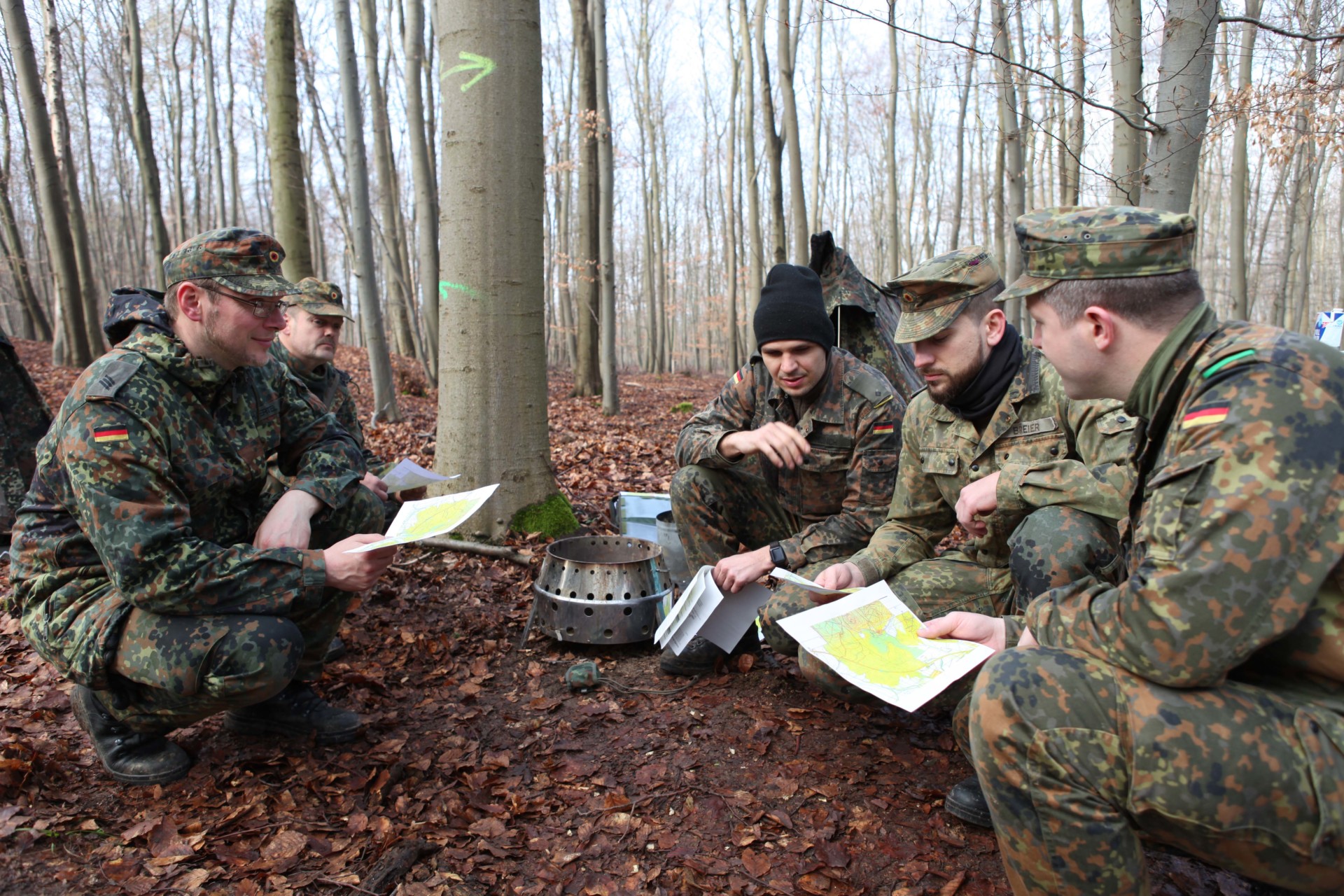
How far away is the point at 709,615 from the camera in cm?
317

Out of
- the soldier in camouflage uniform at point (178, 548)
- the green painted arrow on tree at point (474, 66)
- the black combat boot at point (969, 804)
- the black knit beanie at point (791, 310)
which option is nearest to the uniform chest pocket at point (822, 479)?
the black knit beanie at point (791, 310)

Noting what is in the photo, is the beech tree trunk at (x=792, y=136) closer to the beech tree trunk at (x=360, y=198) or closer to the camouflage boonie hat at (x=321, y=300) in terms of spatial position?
the beech tree trunk at (x=360, y=198)

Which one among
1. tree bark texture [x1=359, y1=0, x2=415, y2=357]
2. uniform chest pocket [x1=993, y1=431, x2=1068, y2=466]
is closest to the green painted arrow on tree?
uniform chest pocket [x1=993, y1=431, x2=1068, y2=466]

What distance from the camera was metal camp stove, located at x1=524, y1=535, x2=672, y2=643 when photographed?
3.53 meters

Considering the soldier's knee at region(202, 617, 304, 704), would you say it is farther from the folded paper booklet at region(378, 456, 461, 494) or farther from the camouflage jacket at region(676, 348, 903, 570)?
the camouflage jacket at region(676, 348, 903, 570)

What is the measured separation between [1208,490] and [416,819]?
236cm

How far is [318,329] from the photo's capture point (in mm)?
4555

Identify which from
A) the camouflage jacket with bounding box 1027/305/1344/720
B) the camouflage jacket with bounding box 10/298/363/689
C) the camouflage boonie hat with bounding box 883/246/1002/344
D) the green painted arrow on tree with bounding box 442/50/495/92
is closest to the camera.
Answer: the camouflage jacket with bounding box 1027/305/1344/720

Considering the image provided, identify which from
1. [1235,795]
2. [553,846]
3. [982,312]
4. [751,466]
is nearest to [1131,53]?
[982,312]

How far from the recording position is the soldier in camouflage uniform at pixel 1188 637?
1.49 meters

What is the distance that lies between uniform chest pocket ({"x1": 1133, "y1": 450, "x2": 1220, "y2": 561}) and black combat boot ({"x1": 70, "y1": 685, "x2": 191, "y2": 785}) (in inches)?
118

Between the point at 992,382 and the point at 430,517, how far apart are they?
83.6 inches

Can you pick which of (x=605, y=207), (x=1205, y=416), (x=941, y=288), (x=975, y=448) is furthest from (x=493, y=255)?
(x=605, y=207)

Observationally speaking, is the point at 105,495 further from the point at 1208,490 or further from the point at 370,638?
the point at 1208,490
